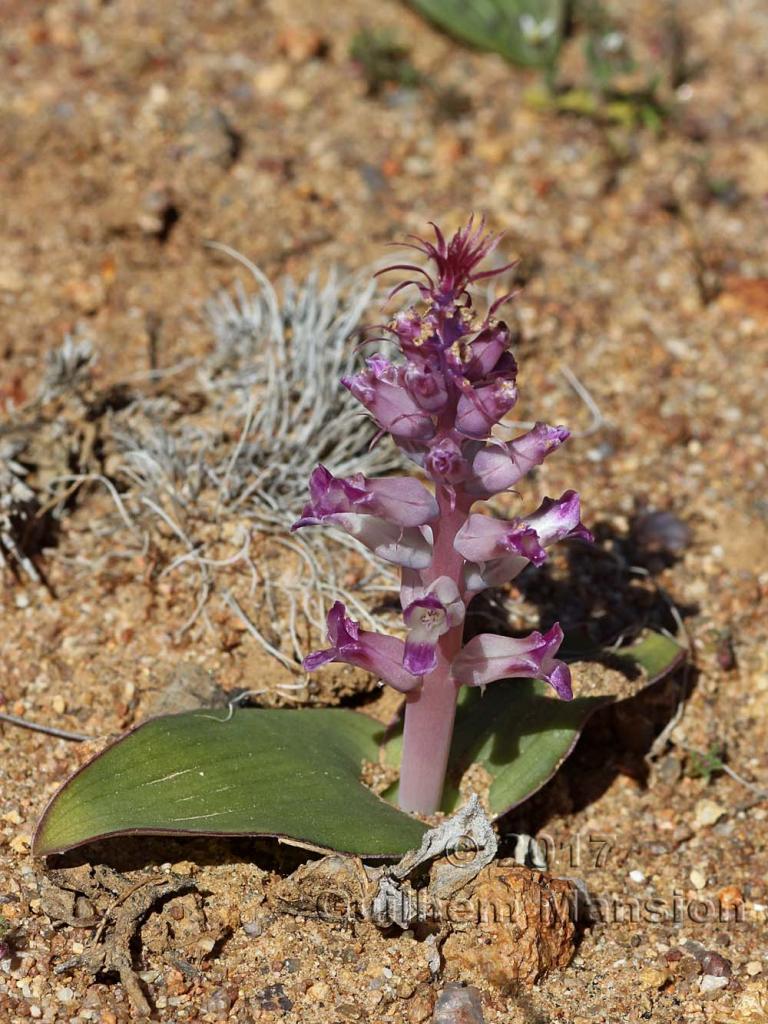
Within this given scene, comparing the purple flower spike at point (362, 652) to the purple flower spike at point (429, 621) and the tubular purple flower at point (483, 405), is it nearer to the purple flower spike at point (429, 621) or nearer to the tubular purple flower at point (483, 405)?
the purple flower spike at point (429, 621)

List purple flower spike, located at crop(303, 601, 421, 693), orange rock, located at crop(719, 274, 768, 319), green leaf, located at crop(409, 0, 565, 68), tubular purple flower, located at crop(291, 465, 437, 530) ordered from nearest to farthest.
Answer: tubular purple flower, located at crop(291, 465, 437, 530) → purple flower spike, located at crop(303, 601, 421, 693) → orange rock, located at crop(719, 274, 768, 319) → green leaf, located at crop(409, 0, 565, 68)

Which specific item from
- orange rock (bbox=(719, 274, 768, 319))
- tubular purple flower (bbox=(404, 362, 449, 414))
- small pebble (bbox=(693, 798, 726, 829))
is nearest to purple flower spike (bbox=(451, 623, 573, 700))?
tubular purple flower (bbox=(404, 362, 449, 414))

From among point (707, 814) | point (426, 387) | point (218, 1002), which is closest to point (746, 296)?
point (707, 814)

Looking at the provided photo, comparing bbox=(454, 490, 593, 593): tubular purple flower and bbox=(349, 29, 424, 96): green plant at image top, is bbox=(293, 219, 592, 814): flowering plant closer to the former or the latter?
bbox=(454, 490, 593, 593): tubular purple flower

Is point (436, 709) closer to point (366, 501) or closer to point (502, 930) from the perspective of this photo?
point (502, 930)

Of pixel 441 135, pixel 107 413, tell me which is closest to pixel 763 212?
pixel 441 135

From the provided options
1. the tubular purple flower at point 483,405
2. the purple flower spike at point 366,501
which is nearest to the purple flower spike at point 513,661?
the purple flower spike at point 366,501

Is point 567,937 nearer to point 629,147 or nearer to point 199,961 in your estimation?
point 199,961
